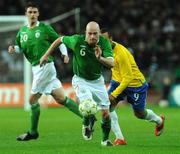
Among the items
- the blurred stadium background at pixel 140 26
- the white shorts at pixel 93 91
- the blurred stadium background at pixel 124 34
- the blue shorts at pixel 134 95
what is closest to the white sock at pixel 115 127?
the blue shorts at pixel 134 95

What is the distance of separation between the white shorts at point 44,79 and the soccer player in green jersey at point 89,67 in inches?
64.8

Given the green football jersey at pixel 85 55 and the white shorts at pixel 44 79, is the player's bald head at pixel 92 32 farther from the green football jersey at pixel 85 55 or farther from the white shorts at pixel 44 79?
the white shorts at pixel 44 79

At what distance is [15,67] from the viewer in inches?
1098

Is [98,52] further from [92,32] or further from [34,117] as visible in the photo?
[34,117]

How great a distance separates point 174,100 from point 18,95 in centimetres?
642

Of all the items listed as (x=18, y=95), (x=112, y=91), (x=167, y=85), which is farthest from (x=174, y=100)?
(x=112, y=91)

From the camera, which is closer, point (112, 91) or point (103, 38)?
point (103, 38)

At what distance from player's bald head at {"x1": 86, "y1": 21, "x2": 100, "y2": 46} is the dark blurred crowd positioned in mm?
20147

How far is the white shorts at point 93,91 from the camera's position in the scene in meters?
11.5

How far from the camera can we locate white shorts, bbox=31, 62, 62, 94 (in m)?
13.3

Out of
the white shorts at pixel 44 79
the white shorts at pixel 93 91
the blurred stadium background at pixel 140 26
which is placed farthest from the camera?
the blurred stadium background at pixel 140 26

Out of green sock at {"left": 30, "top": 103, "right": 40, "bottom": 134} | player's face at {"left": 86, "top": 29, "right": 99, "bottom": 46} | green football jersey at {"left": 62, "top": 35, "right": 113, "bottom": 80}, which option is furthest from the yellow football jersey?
green sock at {"left": 30, "top": 103, "right": 40, "bottom": 134}

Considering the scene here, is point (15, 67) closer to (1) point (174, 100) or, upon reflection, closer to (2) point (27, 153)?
(1) point (174, 100)

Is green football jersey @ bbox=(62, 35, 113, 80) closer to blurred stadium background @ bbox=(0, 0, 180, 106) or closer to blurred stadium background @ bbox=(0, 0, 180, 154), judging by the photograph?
blurred stadium background @ bbox=(0, 0, 180, 154)
